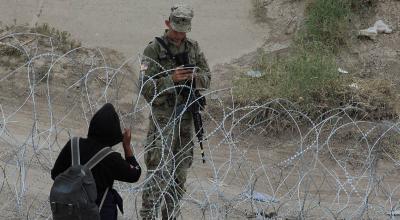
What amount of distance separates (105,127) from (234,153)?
3.38 metres

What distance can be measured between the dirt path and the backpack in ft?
17.5

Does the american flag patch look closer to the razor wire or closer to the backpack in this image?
the razor wire

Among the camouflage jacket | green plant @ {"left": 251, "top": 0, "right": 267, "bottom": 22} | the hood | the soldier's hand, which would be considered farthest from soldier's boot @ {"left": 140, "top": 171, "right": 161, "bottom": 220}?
green plant @ {"left": 251, "top": 0, "right": 267, "bottom": 22}

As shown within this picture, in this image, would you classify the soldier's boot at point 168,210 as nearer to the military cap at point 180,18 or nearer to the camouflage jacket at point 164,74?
the camouflage jacket at point 164,74

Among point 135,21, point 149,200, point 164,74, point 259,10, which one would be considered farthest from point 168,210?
point 259,10

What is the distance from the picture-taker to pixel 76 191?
3.59m

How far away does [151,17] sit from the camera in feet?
31.8

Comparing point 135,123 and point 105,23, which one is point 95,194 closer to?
point 135,123

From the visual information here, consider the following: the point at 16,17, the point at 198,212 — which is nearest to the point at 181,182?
the point at 198,212

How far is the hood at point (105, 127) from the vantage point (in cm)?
367

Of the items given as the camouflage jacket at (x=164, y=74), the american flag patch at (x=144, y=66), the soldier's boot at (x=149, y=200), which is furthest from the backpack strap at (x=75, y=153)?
the soldier's boot at (x=149, y=200)

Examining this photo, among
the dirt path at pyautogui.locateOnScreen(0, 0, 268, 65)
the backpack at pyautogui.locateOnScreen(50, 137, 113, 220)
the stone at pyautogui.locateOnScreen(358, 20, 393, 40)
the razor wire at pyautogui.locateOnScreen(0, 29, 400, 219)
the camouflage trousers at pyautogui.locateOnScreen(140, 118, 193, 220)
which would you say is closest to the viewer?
the backpack at pyautogui.locateOnScreen(50, 137, 113, 220)

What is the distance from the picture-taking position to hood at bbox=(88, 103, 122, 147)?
3.67m

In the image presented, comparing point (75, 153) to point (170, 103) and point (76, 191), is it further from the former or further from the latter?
point (170, 103)
